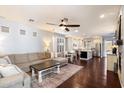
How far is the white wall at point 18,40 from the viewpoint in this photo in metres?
4.35

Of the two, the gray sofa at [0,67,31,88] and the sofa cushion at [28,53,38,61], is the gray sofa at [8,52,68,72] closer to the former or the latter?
the sofa cushion at [28,53,38,61]

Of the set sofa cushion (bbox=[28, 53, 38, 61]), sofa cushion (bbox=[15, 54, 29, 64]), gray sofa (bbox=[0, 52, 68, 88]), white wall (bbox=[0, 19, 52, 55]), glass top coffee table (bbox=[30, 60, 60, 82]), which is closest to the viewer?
gray sofa (bbox=[0, 52, 68, 88])

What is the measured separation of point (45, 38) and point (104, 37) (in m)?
7.44

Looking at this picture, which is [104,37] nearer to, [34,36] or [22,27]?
[34,36]

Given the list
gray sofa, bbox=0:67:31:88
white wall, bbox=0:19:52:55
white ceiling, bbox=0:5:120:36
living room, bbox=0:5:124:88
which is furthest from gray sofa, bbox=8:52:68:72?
gray sofa, bbox=0:67:31:88

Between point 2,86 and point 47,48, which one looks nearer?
point 2,86

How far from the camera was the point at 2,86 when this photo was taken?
1.80 meters

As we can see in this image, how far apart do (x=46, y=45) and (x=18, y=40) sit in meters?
2.30

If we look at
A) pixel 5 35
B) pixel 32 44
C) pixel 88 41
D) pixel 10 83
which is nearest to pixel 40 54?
pixel 32 44

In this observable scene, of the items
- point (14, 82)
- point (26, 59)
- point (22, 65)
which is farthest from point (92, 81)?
point (26, 59)

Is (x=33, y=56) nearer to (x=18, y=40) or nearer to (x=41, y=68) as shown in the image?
(x=18, y=40)

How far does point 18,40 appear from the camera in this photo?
16.2 ft

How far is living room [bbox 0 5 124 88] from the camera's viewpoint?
300cm

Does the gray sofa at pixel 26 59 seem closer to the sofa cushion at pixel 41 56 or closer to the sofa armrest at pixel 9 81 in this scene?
the sofa cushion at pixel 41 56
